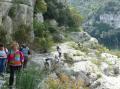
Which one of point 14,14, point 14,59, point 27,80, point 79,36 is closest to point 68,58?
point 14,14

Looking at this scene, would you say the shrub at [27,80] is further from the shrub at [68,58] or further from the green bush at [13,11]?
the shrub at [68,58]

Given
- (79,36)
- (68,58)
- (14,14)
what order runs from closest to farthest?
(14,14), (68,58), (79,36)

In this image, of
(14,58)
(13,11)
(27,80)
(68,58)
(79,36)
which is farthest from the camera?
(79,36)

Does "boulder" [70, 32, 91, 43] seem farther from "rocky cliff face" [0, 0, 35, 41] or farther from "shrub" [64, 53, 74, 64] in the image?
"rocky cliff face" [0, 0, 35, 41]

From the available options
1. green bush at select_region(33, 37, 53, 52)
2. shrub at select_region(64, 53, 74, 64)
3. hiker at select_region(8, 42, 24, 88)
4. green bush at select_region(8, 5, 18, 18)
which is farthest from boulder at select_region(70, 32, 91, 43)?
hiker at select_region(8, 42, 24, 88)

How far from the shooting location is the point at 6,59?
21422mm

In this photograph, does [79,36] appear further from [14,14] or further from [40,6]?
[14,14]

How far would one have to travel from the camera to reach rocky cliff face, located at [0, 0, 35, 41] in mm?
36375

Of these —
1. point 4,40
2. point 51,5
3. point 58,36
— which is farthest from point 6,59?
point 51,5

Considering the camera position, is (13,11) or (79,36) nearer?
(13,11)

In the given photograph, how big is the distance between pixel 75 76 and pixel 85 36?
3014 cm

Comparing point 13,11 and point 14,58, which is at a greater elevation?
point 14,58

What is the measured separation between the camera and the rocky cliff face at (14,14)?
36375mm

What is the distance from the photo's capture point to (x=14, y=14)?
38906 mm
